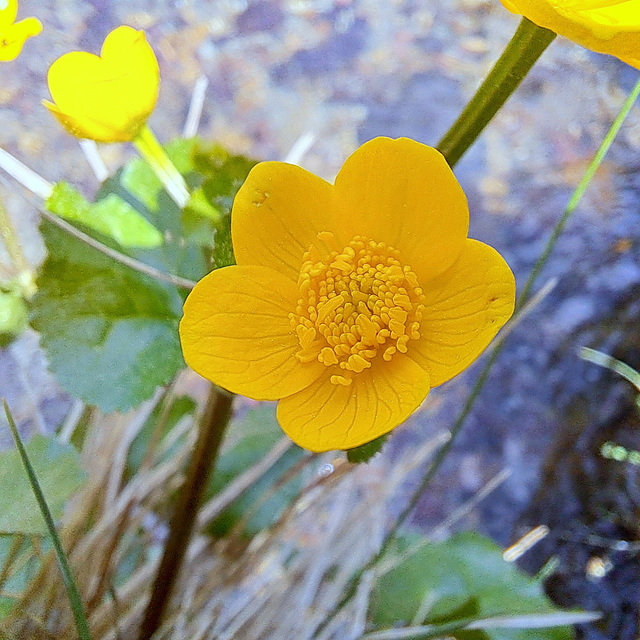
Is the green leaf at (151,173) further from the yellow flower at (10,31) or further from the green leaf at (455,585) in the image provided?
the green leaf at (455,585)

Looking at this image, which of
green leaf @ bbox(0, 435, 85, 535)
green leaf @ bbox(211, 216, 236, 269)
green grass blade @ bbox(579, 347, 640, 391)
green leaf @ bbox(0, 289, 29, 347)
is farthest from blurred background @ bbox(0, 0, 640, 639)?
green leaf @ bbox(211, 216, 236, 269)

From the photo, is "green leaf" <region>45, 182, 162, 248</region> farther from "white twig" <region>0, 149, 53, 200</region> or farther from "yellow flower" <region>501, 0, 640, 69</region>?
"yellow flower" <region>501, 0, 640, 69</region>

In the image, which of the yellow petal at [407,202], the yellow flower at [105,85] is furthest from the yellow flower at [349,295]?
the yellow flower at [105,85]

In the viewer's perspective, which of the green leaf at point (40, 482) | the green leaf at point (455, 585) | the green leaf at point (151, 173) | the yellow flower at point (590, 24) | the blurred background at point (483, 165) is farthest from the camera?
the blurred background at point (483, 165)

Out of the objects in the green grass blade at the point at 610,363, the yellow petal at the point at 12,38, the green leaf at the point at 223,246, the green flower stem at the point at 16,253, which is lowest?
the green flower stem at the point at 16,253

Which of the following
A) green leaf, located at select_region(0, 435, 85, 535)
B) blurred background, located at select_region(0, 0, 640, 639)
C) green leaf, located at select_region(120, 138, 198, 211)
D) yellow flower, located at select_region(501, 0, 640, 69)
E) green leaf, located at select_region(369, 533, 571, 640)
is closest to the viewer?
yellow flower, located at select_region(501, 0, 640, 69)
